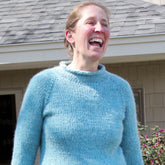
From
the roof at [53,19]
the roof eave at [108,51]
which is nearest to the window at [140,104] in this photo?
the roof eave at [108,51]

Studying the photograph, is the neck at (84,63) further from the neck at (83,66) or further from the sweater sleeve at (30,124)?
the sweater sleeve at (30,124)

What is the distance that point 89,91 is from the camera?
1719mm

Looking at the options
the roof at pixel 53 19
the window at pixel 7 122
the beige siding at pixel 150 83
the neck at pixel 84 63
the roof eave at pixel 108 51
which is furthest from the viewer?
the window at pixel 7 122

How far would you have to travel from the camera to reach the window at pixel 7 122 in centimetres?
1173

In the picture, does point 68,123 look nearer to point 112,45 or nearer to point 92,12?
point 92,12

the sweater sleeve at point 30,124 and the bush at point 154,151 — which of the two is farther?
the bush at point 154,151

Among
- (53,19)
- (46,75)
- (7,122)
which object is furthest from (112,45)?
(7,122)

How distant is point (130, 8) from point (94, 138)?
4310mm

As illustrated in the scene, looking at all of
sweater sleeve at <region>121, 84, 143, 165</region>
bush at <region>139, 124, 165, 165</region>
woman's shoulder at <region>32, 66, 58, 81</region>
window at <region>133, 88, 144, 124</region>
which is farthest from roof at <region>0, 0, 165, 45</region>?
woman's shoulder at <region>32, 66, 58, 81</region>

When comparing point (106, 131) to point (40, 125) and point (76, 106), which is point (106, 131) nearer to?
point (76, 106)

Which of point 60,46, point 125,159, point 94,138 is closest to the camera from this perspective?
point 94,138

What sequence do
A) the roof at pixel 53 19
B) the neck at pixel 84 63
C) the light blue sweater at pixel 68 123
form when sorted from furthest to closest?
the roof at pixel 53 19, the neck at pixel 84 63, the light blue sweater at pixel 68 123

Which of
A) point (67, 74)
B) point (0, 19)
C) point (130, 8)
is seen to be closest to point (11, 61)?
point (0, 19)

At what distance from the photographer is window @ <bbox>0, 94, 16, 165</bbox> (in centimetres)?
1173
